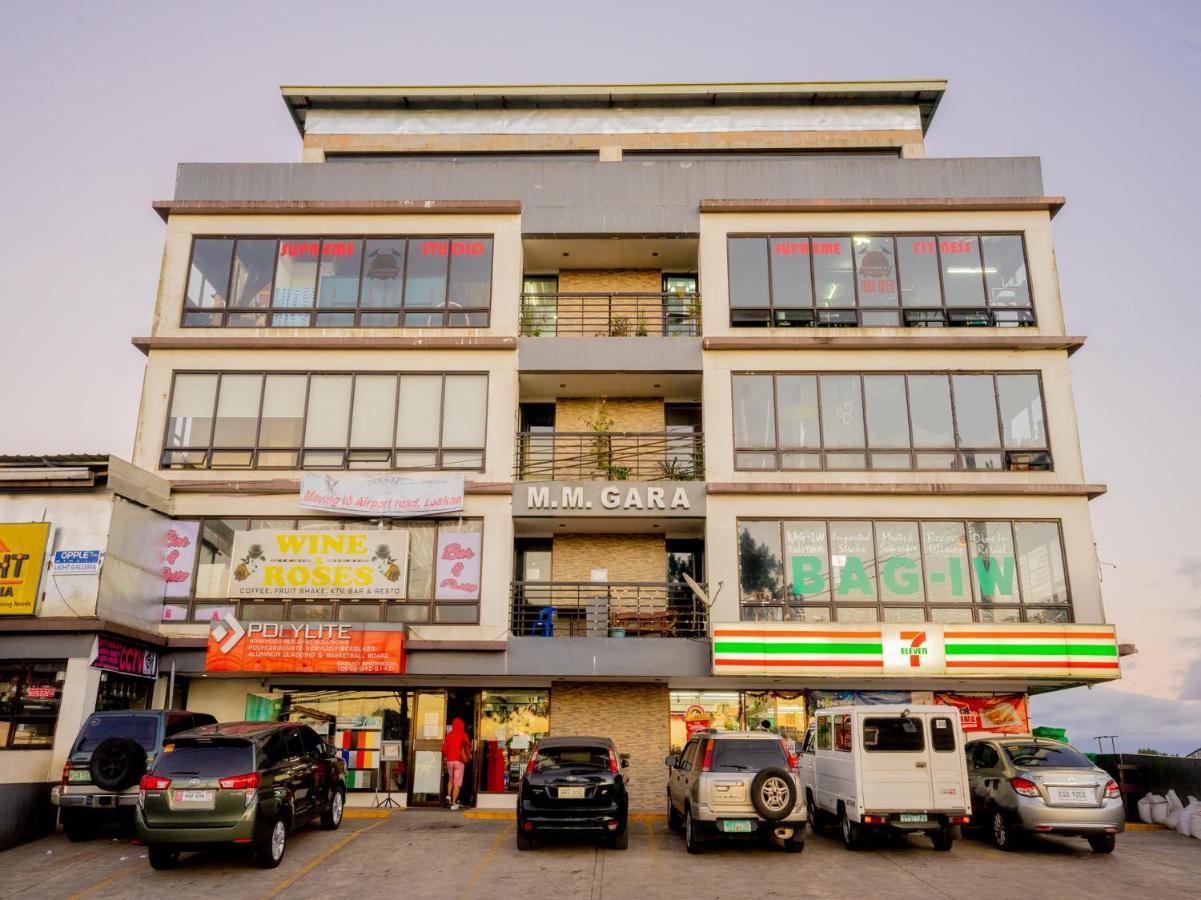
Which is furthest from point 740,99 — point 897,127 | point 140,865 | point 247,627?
point 140,865

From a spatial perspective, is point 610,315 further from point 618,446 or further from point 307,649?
point 307,649

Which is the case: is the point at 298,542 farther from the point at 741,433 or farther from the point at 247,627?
the point at 741,433

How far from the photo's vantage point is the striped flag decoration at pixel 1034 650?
19.3 metres

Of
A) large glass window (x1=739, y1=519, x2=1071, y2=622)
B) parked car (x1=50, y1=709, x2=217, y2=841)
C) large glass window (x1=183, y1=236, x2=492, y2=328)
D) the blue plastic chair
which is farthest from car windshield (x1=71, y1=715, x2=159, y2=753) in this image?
large glass window (x1=739, y1=519, x2=1071, y2=622)

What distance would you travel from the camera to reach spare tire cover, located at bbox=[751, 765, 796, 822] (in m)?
13.5

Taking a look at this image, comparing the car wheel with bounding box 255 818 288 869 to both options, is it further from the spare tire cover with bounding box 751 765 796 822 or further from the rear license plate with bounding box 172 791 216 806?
the spare tire cover with bounding box 751 765 796 822

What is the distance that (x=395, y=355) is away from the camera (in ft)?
73.2

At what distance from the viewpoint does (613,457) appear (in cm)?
2314

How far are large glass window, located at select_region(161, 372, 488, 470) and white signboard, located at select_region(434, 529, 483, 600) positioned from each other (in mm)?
1734

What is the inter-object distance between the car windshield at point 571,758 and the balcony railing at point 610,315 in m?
12.2

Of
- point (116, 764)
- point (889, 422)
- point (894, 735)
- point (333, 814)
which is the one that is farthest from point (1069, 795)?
point (116, 764)

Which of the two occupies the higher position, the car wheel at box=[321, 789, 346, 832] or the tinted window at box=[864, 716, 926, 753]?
the tinted window at box=[864, 716, 926, 753]

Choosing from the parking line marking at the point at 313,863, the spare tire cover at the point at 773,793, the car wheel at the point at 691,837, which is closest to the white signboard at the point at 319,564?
the parking line marking at the point at 313,863

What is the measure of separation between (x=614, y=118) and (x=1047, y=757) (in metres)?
22.3
